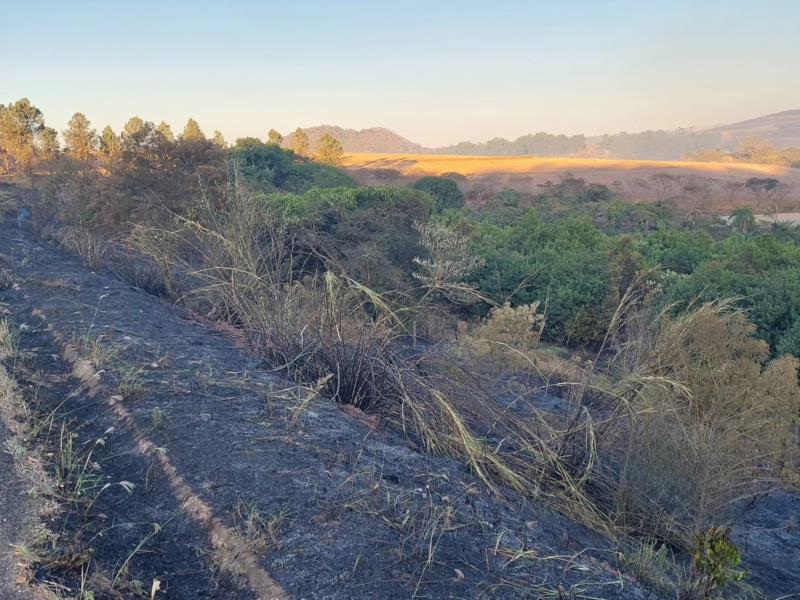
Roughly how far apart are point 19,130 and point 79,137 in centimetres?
219

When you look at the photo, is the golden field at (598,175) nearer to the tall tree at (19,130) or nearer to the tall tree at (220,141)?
the tall tree at (220,141)

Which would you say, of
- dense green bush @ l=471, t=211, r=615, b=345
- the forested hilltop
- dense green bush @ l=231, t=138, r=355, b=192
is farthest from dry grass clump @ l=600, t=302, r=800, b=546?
the forested hilltop

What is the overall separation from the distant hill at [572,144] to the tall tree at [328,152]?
315 ft

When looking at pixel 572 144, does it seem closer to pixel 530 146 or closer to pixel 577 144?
pixel 577 144

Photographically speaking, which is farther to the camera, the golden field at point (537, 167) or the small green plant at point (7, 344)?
the golden field at point (537, 167)

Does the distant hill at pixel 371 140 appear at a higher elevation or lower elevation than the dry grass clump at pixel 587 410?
higher

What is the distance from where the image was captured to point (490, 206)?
128 ft

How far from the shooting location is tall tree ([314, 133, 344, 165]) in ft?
174

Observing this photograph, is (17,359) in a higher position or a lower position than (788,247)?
higher

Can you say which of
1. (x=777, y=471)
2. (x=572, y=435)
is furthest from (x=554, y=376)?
(x=572, y=435)

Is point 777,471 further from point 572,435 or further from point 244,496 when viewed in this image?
point 244,496

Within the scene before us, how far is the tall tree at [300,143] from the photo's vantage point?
52869 millimetres

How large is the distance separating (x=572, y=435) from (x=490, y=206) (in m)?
35.5

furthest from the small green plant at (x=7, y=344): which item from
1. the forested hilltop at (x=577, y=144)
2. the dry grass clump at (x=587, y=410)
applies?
the forested hilltop at (x=577, y=144)
